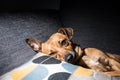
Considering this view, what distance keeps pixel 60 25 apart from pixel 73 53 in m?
0.40

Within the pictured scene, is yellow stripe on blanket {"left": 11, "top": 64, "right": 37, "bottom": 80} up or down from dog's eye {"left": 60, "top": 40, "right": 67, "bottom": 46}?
down

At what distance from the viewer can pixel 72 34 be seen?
5.93 ft

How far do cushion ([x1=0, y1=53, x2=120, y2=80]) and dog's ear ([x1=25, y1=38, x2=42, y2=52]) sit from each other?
1.13ft

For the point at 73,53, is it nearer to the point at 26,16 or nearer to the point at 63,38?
the point at 63,38

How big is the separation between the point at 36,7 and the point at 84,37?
1.84ft

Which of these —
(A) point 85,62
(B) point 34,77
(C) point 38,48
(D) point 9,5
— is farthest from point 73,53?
(D) point 9,5

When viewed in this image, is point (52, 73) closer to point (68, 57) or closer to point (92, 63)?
point (68, 57)

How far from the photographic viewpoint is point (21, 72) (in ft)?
3.67

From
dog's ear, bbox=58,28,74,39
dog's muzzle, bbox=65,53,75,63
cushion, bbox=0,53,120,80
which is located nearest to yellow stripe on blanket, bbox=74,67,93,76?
cushion, bbox=0,53,120,80

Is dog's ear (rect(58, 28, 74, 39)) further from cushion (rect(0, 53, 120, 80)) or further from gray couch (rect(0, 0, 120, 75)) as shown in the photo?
cushion (rect(0, 53, 120, 80))

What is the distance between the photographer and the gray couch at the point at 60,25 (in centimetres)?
143

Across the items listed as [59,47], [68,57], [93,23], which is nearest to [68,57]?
[68,57]

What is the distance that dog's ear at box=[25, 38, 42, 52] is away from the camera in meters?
1.50

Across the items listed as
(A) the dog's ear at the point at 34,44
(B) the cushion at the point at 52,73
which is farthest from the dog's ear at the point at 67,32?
(B) the cushion at the point at 52,73
